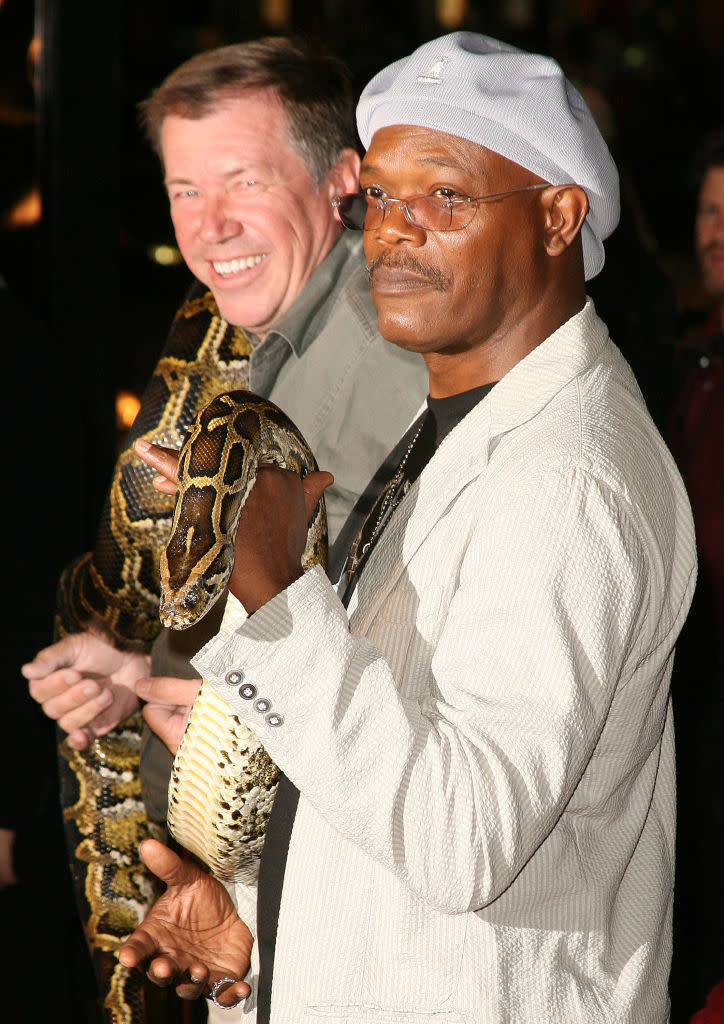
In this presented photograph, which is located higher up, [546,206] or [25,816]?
[546,206]

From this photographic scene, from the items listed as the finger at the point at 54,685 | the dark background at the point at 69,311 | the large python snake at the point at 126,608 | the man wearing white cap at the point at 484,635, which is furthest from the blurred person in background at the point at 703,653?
the finger at the point at 54,685

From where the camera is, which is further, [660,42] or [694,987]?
[660,42]

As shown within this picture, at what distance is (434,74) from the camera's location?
4.76 feet

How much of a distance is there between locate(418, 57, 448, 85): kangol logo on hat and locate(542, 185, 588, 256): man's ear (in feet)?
0.71

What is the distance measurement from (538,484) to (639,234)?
83.8 inches

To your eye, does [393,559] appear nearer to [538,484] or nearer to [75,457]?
[538,484]

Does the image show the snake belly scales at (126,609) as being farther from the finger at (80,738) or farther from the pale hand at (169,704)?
the pale hand at (169,704)

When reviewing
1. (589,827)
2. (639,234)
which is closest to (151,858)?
(589,827)

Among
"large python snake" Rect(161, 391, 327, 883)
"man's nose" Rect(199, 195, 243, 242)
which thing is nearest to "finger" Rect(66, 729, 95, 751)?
"large python snake" Rect(161, 391, 327, 883)

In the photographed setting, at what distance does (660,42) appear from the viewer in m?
9.02

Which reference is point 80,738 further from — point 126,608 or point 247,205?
point 247,205

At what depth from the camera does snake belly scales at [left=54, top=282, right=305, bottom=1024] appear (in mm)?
2592

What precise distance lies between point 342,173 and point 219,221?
0.30 metres

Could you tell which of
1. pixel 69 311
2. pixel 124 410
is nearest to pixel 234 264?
pixel 69 311
